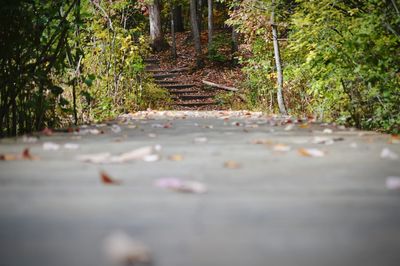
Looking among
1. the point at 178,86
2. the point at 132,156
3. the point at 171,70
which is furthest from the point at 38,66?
the point at 171,70

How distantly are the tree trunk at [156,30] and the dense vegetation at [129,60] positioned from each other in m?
10.1

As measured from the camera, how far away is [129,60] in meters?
8.55

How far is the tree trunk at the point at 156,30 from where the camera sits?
20047 millimetres

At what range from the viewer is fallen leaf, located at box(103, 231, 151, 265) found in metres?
0.92

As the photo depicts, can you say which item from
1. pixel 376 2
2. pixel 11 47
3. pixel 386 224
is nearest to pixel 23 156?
pixel 386 224

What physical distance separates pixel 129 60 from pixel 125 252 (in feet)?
26.0

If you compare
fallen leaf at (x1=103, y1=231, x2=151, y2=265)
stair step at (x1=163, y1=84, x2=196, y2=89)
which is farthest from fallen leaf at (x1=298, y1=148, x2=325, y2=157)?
stair step at (x1=163, y1=84, x2=196, y2=89)

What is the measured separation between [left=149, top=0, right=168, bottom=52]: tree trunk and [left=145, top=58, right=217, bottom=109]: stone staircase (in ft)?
9.22

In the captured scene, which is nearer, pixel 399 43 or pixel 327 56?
pixel 399 43

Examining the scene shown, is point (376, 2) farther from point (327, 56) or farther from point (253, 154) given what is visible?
point (253, 154)

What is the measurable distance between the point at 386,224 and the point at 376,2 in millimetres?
4590

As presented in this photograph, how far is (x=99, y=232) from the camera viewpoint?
108 centimetres

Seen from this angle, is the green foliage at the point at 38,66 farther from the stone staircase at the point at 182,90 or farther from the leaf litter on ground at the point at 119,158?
the stone staircase at the point at 182,90

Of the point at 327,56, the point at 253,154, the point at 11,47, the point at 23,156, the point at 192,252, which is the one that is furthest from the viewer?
the point at 327,56
